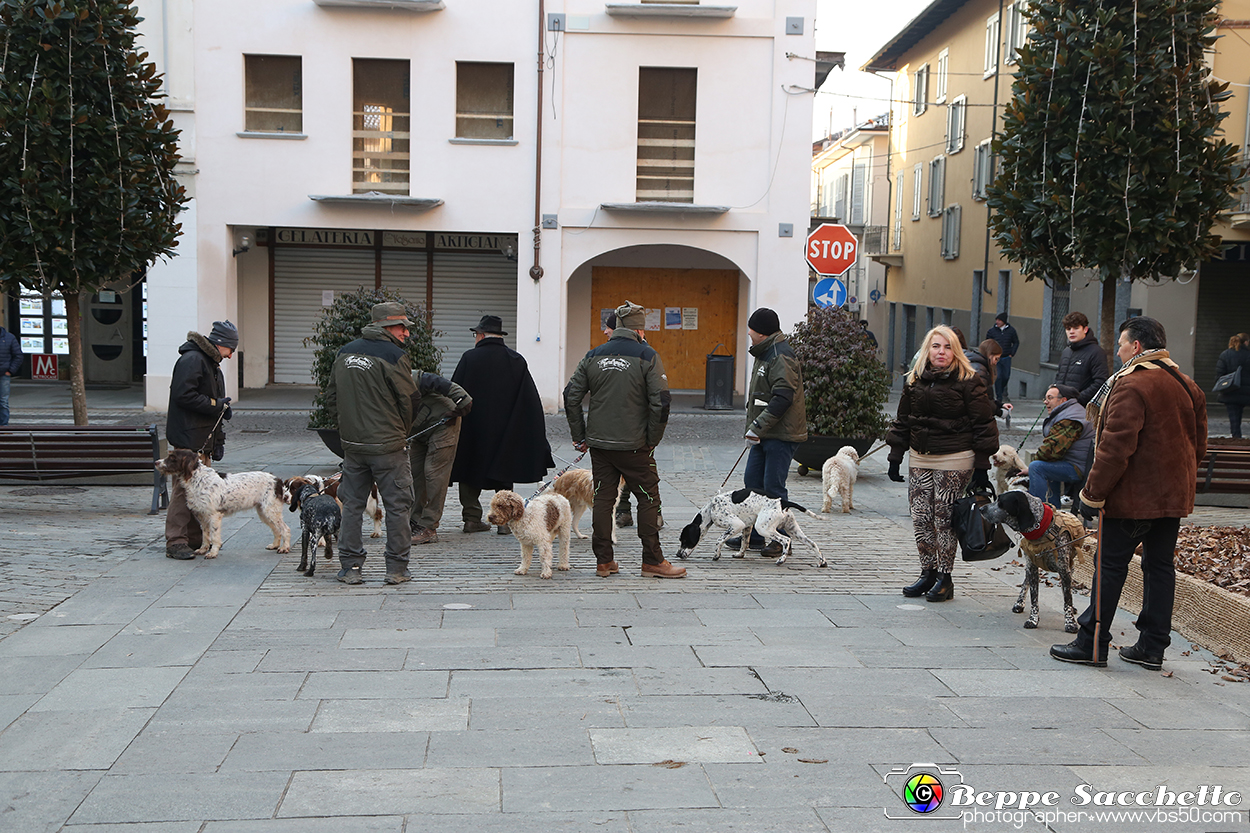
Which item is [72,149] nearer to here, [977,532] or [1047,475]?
[977,532]

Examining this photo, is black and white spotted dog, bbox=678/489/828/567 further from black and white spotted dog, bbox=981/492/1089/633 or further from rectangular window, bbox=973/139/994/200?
rectangular window, bbox=973/139/994/200

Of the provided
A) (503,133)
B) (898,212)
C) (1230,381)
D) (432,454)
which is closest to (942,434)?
(432,454)

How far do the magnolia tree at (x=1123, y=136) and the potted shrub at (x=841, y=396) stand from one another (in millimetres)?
2303

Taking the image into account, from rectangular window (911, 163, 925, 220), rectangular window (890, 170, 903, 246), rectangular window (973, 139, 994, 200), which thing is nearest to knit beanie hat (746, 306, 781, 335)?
rectangular window (973, 139, 994, 200)

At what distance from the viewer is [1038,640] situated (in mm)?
6512

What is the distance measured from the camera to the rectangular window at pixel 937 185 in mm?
34156

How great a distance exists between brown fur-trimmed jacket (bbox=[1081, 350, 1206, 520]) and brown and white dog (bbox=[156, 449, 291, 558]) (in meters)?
5.75

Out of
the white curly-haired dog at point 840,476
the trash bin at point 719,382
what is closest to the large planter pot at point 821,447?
the white curly-haired dog at point 840,476

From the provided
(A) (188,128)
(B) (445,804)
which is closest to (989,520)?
(B) (445,804)

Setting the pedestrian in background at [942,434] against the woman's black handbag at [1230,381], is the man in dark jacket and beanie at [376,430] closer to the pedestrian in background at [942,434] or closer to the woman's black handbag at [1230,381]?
the pedestrian in background at [942,434]

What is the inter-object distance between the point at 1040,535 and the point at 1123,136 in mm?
6461

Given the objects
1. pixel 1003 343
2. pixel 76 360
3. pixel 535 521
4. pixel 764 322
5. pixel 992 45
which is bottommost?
pixel 535 521

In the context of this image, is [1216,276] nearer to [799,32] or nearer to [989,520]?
[799,32]

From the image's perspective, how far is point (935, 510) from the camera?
723 centimetres
